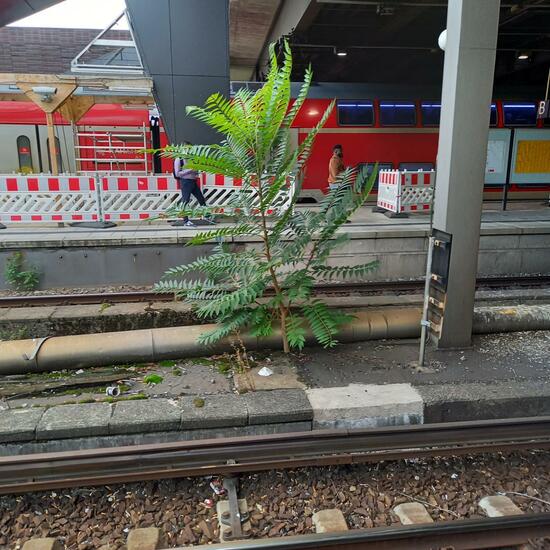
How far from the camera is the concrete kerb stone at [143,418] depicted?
3803mm

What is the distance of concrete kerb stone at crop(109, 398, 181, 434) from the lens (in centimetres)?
380

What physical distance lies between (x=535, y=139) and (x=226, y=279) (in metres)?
11.2

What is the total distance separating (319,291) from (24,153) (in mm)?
12156

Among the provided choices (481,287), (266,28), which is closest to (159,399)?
(481,287)

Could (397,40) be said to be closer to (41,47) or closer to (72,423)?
(72,423)

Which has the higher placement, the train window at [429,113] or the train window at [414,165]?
the train window at [429,113]

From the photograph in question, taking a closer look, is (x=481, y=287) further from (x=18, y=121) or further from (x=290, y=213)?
(x=18, y=121)

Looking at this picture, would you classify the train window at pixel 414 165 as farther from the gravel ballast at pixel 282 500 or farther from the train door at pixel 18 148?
the gravel ballast at pixel 282 500

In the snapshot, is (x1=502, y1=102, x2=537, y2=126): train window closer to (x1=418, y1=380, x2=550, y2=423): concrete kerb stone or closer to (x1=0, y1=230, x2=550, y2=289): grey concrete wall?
(x1=0, y1=230, x2=550, y2=289): grey concrete wall

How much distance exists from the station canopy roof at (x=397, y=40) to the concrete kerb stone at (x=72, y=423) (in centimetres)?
1312

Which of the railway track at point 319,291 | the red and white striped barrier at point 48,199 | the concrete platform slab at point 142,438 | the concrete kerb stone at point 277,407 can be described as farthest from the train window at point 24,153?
the concrete kerb stone at point 277,407

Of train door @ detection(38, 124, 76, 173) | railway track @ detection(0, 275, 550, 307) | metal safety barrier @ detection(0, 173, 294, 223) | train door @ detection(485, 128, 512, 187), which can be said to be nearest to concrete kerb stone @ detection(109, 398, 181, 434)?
railway track @ detection(0, 275, 550, 307)

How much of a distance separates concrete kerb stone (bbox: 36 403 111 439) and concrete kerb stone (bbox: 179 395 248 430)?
634 millimetres

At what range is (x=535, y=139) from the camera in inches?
509
